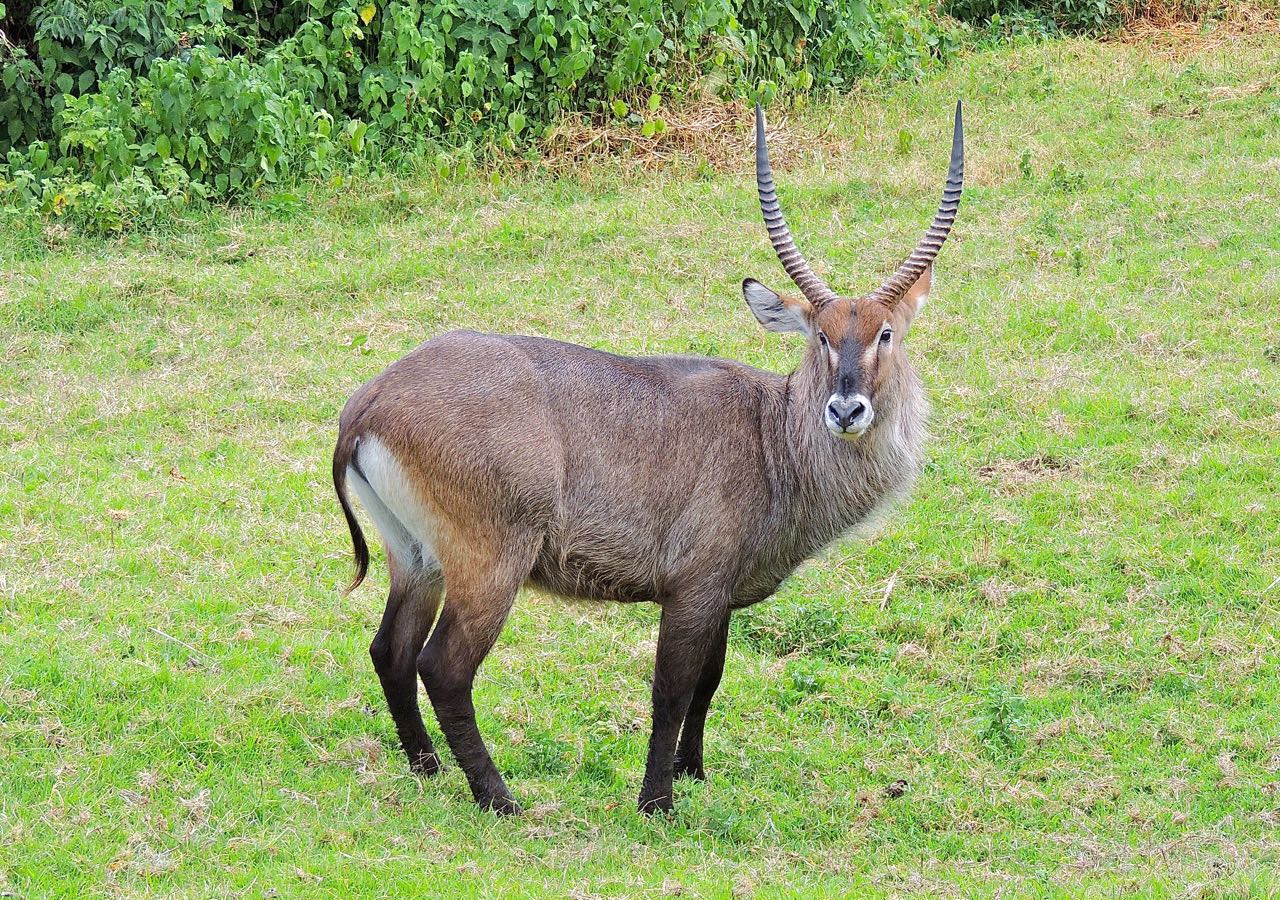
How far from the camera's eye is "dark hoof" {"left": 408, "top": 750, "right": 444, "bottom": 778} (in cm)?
482

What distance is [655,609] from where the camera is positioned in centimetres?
612

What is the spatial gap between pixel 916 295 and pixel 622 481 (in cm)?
122

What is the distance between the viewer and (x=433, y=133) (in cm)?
1077

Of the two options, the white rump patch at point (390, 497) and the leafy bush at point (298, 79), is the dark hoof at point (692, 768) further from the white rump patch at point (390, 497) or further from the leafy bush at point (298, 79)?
the leafy bush at point (298, 79)

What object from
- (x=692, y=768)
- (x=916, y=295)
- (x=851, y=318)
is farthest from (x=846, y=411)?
(x=692, y=768)

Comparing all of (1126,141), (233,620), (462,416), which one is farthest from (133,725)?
(1126,141)

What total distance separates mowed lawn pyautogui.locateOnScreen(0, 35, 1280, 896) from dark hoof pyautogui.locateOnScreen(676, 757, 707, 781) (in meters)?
0.06

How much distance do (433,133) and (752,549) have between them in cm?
679

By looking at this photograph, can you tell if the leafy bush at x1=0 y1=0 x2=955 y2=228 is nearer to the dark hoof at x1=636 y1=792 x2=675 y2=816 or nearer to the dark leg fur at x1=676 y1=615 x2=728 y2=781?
the dark leg fur at x1=676 y1=615 x2=728 y2=781

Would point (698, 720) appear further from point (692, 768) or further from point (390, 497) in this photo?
point (390, 497)

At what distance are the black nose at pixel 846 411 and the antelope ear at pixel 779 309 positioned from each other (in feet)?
1.66

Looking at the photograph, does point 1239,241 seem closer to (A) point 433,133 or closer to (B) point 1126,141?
(B) point 1126,141

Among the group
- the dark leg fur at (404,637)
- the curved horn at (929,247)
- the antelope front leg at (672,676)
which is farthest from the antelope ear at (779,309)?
the dark leg fur at (404,637)

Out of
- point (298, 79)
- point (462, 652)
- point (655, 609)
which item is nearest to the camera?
point (462, 652)
